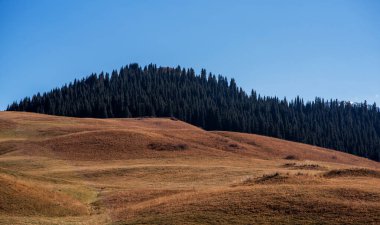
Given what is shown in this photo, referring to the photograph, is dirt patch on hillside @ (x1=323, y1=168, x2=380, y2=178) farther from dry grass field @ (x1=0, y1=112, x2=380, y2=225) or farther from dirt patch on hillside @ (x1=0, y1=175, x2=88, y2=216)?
dirt patch on hillside @ (x1=0, y1=175, x2=88, y2=216)

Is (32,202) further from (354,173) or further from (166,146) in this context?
(166,146)

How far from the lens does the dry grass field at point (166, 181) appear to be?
92.6ft

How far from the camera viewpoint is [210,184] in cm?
4759

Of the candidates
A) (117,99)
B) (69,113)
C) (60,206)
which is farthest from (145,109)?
(60,206)

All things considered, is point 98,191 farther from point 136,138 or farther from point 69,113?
point 69,113

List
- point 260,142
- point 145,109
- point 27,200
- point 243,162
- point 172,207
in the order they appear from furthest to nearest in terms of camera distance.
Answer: point 145,109 → point 260,142 → point 243,162 → point 27,200 → point 172,207

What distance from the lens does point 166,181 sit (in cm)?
5216

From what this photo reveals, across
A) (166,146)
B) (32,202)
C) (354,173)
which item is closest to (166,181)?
(32,202)

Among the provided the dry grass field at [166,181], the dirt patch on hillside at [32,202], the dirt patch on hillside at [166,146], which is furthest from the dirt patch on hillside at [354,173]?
the dirt patch on hillside at [166,146]

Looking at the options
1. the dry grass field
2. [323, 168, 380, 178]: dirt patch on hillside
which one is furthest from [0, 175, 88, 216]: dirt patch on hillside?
[323, 168, 380, 178]: dirt patch on hillside

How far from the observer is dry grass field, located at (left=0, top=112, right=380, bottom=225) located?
1111 inches

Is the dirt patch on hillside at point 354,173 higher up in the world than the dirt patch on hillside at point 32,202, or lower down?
higher up

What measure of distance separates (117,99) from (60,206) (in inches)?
5659

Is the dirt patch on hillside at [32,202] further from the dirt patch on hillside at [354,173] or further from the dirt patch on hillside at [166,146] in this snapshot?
the dirt patch on hillside at [166,146]
